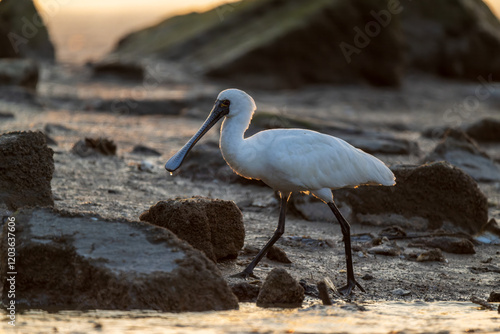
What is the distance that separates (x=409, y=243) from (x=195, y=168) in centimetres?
340

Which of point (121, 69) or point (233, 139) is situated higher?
point (121, 69)

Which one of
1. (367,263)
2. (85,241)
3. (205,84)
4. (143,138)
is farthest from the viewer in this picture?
(205,84)

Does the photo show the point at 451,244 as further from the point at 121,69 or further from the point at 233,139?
the point at 121,69

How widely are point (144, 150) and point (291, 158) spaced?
214 inches

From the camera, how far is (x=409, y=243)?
26.0ft

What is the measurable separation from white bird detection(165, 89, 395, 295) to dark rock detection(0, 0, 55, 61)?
49.1 ft

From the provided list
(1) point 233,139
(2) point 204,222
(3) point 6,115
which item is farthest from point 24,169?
(3) point 6,115

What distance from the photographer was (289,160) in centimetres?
655

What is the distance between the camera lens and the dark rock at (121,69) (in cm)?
2269

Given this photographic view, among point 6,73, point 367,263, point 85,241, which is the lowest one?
point 367,263

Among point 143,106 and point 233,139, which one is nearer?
point 233,139

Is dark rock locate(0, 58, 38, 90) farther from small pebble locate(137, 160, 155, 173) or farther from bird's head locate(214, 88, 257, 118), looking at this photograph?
bird's head locate(214, 88, 257, 118)

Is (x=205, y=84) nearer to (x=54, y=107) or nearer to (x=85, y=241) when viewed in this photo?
(x=54, y=107)

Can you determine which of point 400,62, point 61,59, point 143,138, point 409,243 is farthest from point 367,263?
point 61,59
